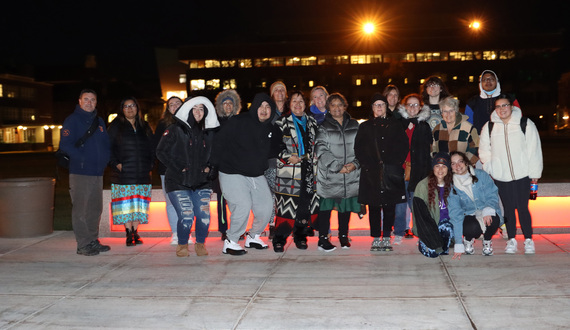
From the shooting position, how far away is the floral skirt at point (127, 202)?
25.6 ft

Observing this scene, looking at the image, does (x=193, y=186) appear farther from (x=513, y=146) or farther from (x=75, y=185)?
(x=513, y=146)

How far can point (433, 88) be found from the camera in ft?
25.2

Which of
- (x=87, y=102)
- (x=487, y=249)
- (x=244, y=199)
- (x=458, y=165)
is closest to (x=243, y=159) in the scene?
(x=244, y=199)

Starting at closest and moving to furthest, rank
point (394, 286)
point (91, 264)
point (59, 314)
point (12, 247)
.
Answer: point (59, 314) < point (394, 286) < point (91, 264) < point (12, 247)

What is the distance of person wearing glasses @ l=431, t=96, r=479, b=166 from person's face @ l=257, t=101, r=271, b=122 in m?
2.12

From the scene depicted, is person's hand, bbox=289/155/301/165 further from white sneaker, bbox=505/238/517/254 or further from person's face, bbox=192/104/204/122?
white sneaker, bbox=505/238/517/254

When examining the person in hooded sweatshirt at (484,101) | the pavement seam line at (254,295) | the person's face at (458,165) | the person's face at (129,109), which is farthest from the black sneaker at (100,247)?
the person in hooded sweatshirt at (484,101)

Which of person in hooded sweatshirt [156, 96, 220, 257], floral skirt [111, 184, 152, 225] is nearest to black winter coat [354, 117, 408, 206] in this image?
person in hooded sweatshirt [156, 96, 220, 257]

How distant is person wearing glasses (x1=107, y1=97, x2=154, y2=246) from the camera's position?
25.3 ft

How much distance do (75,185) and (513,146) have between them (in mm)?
5235

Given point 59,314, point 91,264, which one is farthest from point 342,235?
point 59,314

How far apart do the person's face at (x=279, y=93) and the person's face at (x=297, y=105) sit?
0.99 feet

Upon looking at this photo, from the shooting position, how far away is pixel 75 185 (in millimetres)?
7383

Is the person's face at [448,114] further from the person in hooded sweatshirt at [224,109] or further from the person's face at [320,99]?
the person in hooded sweatshirt at [224,109]
